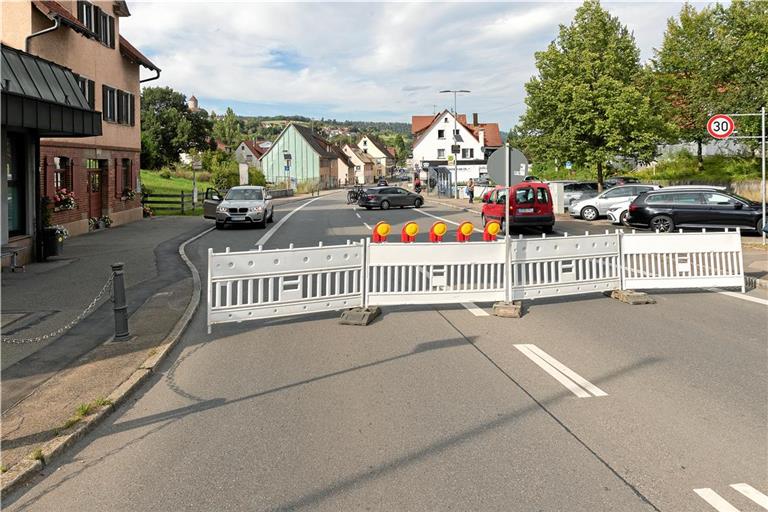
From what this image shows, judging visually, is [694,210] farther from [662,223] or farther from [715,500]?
[715,500]

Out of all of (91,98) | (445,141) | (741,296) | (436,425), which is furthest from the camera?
(445,141)

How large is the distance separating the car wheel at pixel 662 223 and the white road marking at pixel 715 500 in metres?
19.8

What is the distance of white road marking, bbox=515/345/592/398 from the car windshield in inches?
856

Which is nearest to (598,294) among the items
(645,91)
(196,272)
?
(196,272)

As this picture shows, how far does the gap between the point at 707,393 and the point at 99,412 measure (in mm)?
5432

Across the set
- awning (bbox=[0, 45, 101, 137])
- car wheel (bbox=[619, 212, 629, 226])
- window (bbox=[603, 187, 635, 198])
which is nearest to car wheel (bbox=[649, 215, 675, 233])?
car wheel (bbox=[619, 212, 629, 226])

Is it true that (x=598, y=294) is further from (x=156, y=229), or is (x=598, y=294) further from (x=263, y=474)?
(x=156, y=229)

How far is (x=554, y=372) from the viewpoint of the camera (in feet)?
22.3

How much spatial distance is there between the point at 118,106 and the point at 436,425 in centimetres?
2631

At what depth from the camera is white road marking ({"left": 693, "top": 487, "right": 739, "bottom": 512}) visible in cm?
385

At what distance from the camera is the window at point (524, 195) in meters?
23.1

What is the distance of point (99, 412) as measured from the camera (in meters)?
5.59

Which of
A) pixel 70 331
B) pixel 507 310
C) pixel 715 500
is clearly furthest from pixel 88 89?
pixel 715 500

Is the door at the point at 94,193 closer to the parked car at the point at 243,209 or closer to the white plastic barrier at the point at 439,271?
the parked car at the point at 243,209
